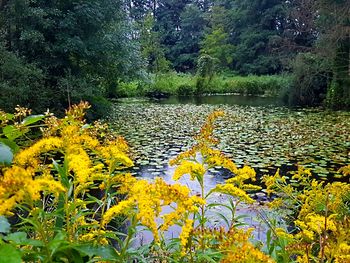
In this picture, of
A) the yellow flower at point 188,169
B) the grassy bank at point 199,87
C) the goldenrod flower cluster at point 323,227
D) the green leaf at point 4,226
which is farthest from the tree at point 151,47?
the green leaf at point 4,226

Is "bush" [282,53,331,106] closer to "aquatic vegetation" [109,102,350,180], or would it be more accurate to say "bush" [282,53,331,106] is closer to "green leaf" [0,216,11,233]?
"aquatic vegetation" [109,102,350,180]

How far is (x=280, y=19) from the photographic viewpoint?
104ft

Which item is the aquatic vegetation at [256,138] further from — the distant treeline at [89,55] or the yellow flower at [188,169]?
the yellow flower at [188,169]

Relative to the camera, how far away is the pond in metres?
5.71

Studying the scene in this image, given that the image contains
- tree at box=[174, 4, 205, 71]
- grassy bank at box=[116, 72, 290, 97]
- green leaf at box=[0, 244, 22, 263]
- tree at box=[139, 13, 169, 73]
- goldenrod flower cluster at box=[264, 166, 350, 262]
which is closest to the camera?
green leaf at box=[0, 244, 22, 263]

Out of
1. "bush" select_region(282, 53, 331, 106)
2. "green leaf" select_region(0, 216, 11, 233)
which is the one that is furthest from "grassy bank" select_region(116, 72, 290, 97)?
"green leaf" select_region(0, 216, 11, 233)

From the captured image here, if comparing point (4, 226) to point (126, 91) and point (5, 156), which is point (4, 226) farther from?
point (126, 91)

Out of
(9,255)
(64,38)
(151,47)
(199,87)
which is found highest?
(151,47)

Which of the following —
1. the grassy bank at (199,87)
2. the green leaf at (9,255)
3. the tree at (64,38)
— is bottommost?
the grassy bank at (199,87)

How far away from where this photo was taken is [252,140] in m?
7.96

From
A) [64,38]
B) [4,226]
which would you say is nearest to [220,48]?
[64,38]

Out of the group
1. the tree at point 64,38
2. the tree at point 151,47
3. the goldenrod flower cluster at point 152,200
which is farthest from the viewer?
the tree at point 151,47

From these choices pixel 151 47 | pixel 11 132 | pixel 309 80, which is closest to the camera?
pixel 11 132

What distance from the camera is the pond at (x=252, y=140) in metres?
5.71
